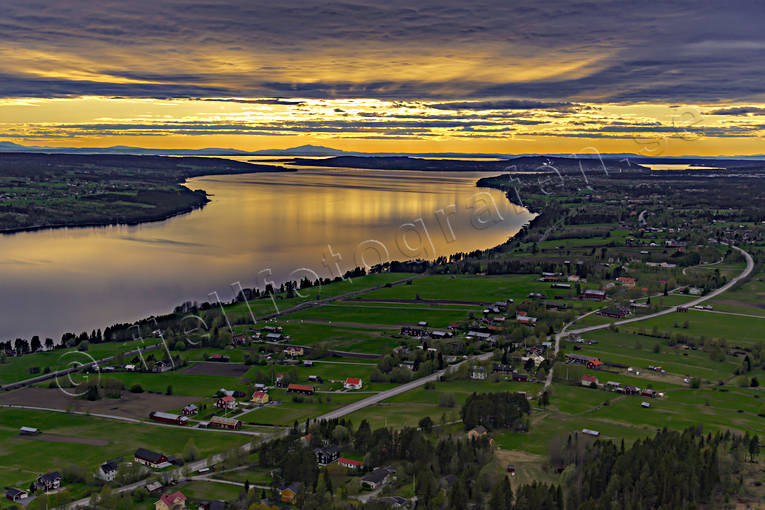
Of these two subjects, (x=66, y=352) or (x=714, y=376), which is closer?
(x=714, y=376)

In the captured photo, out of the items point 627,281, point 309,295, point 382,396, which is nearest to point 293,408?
point 382,396

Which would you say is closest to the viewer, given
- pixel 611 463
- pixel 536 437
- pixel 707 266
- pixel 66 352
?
pixel 611 463

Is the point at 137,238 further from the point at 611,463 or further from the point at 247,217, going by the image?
the point at 611,463

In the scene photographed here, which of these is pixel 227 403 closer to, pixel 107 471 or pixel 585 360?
pixel 107 471

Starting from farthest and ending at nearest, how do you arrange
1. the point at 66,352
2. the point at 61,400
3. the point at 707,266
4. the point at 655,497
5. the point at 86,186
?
1. the point at 86,186
2. the point at 707,266
3. the point at 66,352
4. the point at 61,400
5. the point at 655,497

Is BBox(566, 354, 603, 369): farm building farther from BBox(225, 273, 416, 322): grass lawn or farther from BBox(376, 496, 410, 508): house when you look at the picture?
BBox(225, 273, 416, 322): grass lawn

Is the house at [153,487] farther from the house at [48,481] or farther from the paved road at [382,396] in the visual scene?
the paved road at [382,396]

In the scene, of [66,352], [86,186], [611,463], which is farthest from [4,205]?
[611,463]

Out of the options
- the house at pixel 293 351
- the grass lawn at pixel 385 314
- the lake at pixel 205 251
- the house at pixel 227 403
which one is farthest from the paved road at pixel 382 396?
the lake at pixel 205 251
